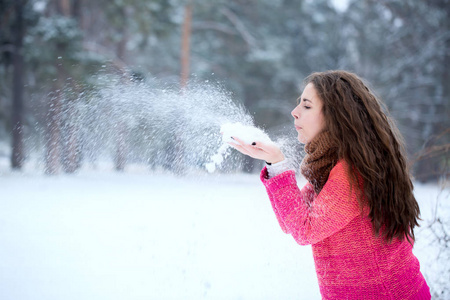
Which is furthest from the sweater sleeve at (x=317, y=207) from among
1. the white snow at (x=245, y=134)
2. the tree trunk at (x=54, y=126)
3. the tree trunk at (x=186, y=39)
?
the tree trunk at (x=186, y=39)

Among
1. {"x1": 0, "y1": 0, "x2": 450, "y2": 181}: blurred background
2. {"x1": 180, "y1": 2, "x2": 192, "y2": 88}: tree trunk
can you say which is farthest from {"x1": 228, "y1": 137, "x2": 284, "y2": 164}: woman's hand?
{"x1": 180, "y1": 2, "x2": 192, "y2": 88}: tree trunk

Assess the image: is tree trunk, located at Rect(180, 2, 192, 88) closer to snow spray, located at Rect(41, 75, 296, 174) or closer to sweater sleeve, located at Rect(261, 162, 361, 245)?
snow spray, located at Rect(41, 75, 296, 174)

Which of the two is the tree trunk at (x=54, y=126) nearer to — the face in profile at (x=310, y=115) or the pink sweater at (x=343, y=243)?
the face in profile at (x=310, y=115)

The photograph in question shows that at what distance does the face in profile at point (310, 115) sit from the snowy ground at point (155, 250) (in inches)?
67.6

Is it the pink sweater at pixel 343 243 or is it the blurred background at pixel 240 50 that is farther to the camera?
the blurred background at pixel 240 50

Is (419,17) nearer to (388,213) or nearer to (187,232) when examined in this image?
(187,232)

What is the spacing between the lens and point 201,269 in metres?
3.53

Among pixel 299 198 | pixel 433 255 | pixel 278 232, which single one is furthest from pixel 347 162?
pixel 278 232

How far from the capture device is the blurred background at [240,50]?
12.5 m

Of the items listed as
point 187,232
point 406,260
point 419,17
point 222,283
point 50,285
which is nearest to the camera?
point 406,260

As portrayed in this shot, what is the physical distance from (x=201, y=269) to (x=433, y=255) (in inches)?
78.7

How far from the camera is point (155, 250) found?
4016mm

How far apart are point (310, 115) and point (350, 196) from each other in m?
0.42

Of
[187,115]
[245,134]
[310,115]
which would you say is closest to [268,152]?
[245,134]
